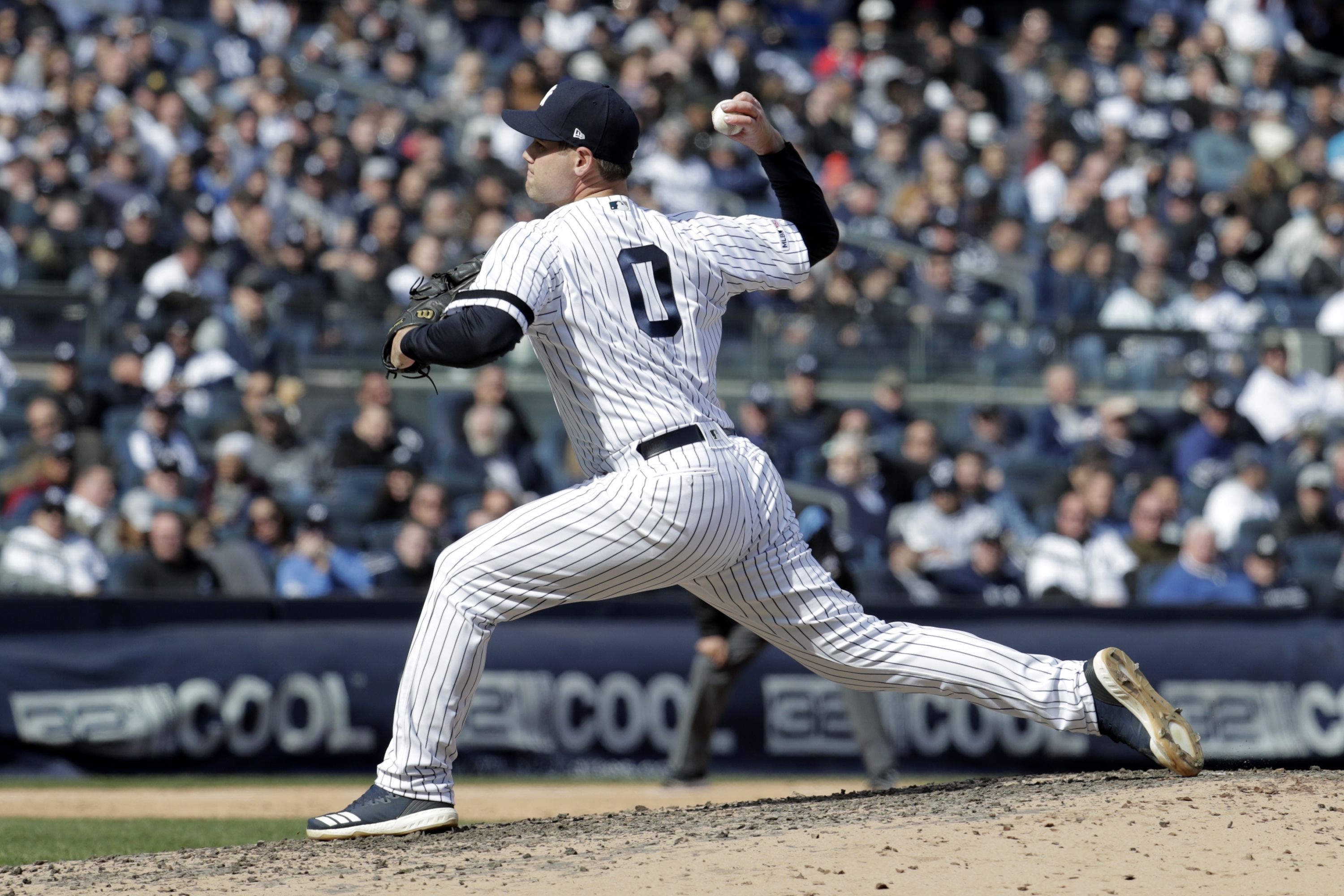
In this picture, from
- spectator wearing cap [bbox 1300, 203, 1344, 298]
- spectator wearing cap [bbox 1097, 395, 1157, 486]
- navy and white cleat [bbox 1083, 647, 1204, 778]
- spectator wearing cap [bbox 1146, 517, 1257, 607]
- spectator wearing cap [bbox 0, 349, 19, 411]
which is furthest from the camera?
spectator wearing cap [bbox 1300, 203, 1344, 298]

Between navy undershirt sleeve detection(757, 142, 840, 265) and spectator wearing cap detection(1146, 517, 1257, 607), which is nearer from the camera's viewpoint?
navy undershirt sleeve detection(757, 142, 840, 265)

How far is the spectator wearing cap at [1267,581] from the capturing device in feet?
35.6

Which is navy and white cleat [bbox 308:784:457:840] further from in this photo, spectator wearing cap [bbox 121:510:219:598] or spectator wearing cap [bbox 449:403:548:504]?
spectator wearing cap [bbox 449:403:548:504]

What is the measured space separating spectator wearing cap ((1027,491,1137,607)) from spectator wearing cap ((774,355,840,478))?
1573 millimetres

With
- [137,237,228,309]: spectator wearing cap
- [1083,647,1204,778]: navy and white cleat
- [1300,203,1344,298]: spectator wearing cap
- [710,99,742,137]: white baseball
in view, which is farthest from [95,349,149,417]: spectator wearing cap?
[1300,203,1344,298]: spectator wearing cap

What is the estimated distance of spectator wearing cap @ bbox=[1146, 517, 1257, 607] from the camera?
1066 cm

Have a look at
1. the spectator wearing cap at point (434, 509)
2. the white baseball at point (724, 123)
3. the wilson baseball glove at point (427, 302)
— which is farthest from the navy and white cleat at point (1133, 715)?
the spectator wearing cap at point (434, 509)

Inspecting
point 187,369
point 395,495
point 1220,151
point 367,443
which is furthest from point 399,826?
point 1220,151

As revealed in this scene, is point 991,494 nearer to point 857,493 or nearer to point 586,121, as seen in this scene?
point 857,493

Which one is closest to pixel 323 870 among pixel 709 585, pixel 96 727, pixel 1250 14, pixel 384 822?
pixel 384 822

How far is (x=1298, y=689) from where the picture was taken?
9.99 meters

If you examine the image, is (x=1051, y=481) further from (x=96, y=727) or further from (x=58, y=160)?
(x=58, y=160)

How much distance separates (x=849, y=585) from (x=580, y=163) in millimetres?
3876

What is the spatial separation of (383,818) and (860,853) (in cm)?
124
